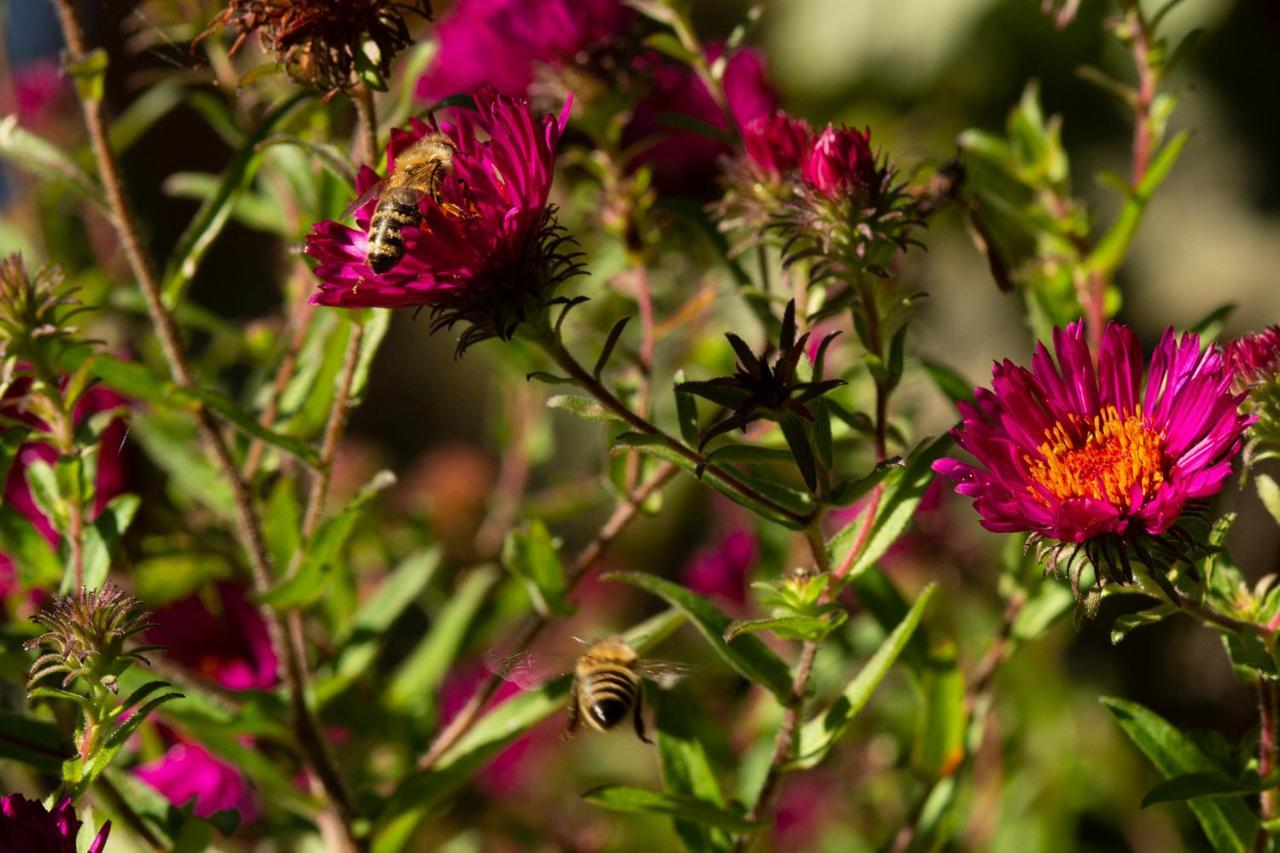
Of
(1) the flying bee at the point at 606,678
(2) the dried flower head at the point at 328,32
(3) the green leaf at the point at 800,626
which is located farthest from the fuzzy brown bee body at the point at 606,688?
(2) the dried flower head at the point at 328,32

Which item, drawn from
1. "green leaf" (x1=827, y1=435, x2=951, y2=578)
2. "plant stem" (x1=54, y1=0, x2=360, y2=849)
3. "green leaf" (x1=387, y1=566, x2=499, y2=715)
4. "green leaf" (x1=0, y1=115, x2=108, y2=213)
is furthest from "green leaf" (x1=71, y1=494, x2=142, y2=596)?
"green leaf" (x1=827, y1=435, x2=951, y2=578)

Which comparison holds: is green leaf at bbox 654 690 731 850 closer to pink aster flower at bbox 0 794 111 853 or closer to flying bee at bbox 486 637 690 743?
flying bee at bbox 486 637 690 743

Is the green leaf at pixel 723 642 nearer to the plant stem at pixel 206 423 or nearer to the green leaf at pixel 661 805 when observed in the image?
the green leaf at pixel 661 805

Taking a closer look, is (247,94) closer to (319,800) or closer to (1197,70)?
(319,800)

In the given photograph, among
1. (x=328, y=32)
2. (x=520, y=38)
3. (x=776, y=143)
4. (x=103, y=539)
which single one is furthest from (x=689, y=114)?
(x=103, y=539)

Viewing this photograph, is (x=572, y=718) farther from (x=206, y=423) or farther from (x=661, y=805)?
(x=206, y=423)

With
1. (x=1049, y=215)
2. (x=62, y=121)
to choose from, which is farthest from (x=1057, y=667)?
(x=62, y=121)
